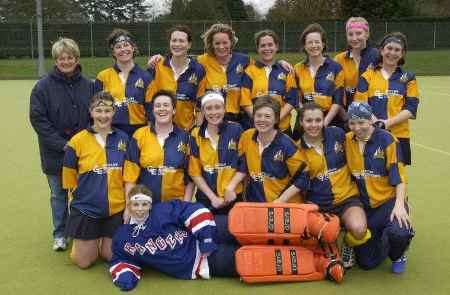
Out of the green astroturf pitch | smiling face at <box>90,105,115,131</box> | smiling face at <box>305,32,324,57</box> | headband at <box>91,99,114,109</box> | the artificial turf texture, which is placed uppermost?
the artificial turf texture

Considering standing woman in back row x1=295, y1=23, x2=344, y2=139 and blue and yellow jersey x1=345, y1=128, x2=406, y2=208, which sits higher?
standing woman in back row x1=295, y1=23, x2=344, y2=139

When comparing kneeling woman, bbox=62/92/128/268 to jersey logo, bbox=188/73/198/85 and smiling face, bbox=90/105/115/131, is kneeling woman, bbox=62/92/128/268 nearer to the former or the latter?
smiling face, bbox=90/105/115/131

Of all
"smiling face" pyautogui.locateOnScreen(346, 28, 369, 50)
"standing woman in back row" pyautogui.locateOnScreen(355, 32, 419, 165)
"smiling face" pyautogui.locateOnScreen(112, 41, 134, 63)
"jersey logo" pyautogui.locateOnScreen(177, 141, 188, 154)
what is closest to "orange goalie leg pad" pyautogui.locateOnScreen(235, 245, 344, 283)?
"jersey logo" pyautogui.locateOnScreen(177, 141, 188, 154)

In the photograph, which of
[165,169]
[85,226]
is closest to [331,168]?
[165,169]

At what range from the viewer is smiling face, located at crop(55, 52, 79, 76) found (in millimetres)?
4410

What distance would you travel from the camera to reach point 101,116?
417 cm

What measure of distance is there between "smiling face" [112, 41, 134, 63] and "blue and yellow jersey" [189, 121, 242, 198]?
3.13ft

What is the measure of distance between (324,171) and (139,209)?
1.35 m

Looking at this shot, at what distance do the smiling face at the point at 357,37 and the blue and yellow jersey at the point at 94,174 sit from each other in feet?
7.24

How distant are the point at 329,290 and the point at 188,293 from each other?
0.90 metres

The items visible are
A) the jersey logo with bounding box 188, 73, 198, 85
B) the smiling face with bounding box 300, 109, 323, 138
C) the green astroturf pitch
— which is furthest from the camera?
→ the jersey logo with bounding box 188, 73, 198, 85

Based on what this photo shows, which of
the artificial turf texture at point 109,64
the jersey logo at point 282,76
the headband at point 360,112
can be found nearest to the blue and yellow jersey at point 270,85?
the jersey logo at point 282,76

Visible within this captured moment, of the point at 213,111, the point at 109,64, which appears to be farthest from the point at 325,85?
the point at 109,64

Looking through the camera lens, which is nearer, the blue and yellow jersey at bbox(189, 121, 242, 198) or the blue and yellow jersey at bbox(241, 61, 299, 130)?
the blue and yellow jersey at bbox(189, 121, 242, 198)
